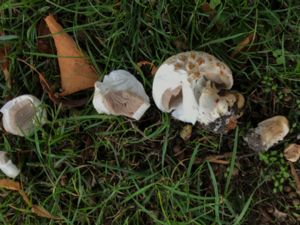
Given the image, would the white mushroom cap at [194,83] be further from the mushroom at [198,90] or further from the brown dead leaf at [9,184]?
the brown dead leaf at [9,184]

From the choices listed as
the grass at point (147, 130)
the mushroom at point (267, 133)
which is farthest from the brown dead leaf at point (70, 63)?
the mushroom at point (267, 133)

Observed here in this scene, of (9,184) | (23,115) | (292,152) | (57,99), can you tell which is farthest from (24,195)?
(292,152)

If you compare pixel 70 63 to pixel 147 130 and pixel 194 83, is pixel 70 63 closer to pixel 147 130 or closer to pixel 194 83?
pixel 147 130

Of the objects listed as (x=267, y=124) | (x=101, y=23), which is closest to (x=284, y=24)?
(x=267, y=124)

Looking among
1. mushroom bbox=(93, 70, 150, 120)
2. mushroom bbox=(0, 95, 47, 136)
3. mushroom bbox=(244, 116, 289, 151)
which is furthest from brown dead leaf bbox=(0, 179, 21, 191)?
mushroom bbox=(244, 116, 289, 151)

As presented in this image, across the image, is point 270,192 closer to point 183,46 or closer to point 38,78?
point 183,46

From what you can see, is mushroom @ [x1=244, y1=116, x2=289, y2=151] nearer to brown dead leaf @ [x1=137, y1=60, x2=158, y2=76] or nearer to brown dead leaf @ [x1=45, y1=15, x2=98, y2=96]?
brown dead leaf @ [x1=137, y1=60, x2=158, y2=76]
